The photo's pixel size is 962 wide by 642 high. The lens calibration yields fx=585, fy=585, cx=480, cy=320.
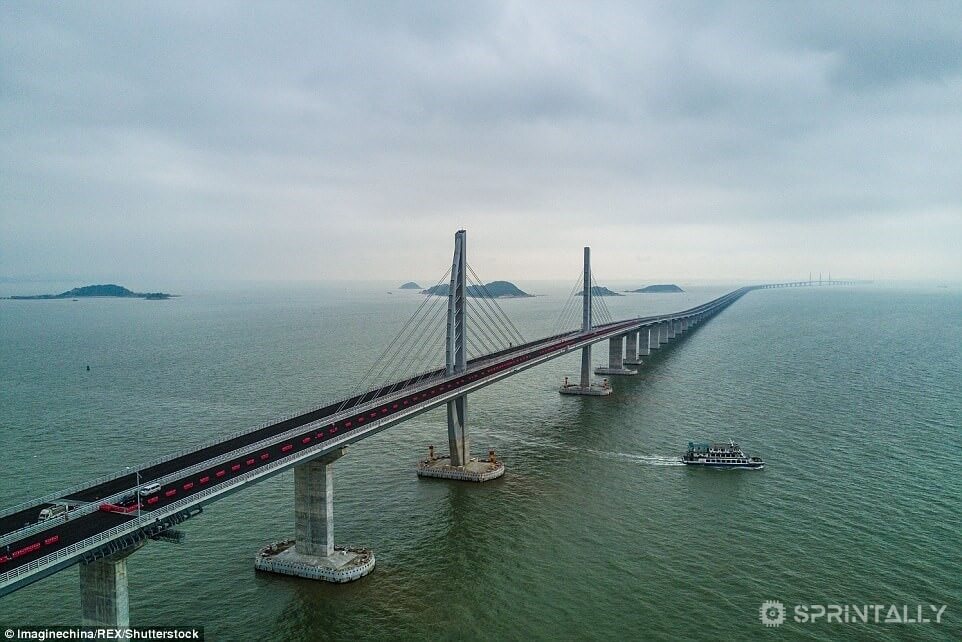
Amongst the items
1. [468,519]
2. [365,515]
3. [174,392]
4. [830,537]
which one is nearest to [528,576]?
[468,519]

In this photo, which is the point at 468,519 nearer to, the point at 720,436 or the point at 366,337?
the point at 720,436

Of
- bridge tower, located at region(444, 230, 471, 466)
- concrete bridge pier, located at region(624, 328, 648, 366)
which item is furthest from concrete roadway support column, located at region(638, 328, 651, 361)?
bridge tower, located at region(444, 230, 471, 466)

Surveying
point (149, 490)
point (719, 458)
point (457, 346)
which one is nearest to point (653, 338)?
point (719, 458)

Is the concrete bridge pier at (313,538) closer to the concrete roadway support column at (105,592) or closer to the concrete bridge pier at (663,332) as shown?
the concrete roadway support column at (105,592)

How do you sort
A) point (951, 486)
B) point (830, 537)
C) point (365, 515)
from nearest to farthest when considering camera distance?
point (830, 537), point (365, 515), point (951, 486)

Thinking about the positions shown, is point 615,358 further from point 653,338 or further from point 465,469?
point 465,469

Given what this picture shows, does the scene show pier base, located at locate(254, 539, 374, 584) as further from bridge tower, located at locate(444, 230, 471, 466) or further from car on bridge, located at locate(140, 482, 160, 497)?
bridge tower, located at locate(444, 230, 471, 466)
